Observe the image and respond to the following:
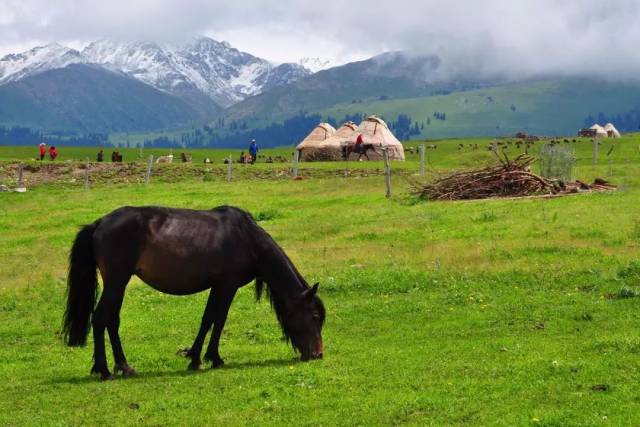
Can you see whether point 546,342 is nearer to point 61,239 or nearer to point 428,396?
point 428,396

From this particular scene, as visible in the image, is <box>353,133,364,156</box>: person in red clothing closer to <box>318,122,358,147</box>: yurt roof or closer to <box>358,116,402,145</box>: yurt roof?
<box>358,116,402,145</box>: yurt roof

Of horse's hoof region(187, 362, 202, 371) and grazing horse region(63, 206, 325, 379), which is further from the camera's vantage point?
horse's hoof region(187, 362, 202, 371)

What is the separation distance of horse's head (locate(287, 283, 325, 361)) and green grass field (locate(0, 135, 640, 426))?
0.29 metres

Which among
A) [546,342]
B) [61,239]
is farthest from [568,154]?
[546,342]

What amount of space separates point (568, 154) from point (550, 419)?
28880 mm

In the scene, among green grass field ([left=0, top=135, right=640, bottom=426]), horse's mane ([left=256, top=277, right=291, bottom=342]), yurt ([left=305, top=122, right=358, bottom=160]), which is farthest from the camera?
yurt ([left=305, top=122, right=358, bottom=160])

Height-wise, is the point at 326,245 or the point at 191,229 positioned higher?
the point at 191,229

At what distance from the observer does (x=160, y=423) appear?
1115 cm

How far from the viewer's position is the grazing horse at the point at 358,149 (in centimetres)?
7762

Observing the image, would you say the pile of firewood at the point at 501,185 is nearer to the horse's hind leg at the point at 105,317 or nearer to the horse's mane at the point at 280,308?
the horse's mane at the point at 280,308

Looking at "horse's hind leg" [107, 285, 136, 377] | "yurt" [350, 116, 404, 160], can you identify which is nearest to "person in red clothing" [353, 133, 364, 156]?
"yurt" [350, 116, 404, 160]

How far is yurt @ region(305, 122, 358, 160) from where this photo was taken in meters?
82.9

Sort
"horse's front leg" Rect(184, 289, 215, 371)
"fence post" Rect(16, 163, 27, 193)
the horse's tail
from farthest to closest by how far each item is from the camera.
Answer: "fence post" Rect(16, 163, 27, 193)
"horse's front leg" Rect(184, 289, 215, 371)
the horse's tail

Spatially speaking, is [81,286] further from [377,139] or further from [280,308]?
[377,139]
